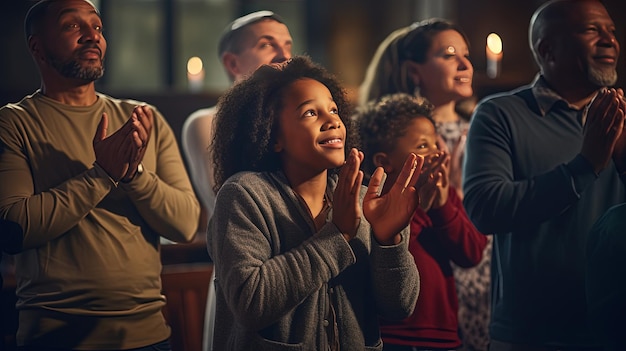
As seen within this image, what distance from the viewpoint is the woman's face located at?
222cm

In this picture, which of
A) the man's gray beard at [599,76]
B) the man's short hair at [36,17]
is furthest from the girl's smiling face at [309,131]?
the man's gray beard at [599,76]

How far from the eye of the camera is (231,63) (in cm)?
217

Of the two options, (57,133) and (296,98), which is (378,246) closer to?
(296,98)

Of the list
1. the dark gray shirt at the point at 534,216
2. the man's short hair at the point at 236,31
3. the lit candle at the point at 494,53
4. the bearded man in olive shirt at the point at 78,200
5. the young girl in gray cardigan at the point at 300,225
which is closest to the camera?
the young girl in gray cardigan at the point at 300,225

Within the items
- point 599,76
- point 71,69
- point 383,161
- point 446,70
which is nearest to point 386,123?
point 383,161

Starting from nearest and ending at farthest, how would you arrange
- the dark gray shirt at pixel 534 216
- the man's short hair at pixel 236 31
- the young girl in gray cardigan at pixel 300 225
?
the young girl in gray cardigan at pixel 300 225
the dark gray shirt at pixel 534 216
the man's short hair at pixel 236 31

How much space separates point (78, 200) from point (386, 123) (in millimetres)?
709

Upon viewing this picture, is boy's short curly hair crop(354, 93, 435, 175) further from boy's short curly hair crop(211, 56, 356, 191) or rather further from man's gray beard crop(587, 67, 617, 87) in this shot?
man's gray beard crop(587, 67, 617, 87)

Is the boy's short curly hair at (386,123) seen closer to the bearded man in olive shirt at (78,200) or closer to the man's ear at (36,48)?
the bearded man in olive shirt at (78,200)

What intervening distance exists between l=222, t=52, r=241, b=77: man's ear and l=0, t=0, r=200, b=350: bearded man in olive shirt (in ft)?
1.27

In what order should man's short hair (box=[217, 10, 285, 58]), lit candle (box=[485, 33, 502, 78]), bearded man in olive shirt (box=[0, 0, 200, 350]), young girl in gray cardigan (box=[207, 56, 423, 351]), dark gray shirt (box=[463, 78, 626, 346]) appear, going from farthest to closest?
lit candle (box=[485, 33, 502, 78]) → man's short hair (box=[217, 10, 285, 58]) → dark gray shirt (box=[463, 78, 626, 346]) → bearded man in olive shirt (box=[0, 0, 200, 350]) → young girl in gray cardigan (box=[207, 56, 423, 351])

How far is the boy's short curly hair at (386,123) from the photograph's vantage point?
2.02m

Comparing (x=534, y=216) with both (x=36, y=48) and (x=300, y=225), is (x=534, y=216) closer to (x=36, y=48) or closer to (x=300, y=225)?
(x=300, y=225)

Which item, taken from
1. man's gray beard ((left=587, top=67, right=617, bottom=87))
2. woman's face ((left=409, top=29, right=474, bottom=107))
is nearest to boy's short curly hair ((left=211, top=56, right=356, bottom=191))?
woman's face ((left=409, top=29, right=474, bottom=107))
